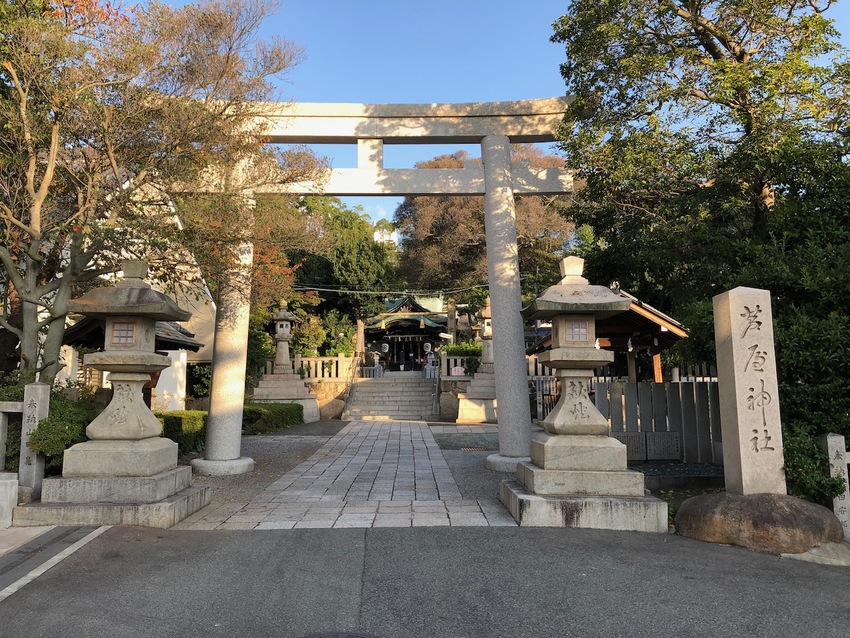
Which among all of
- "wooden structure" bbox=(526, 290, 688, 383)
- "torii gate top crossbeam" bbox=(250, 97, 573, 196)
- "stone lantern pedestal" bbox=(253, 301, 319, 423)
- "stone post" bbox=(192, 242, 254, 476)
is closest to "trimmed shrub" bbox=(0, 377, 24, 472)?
"stone post" bbox=(192, 242, 254, 476)

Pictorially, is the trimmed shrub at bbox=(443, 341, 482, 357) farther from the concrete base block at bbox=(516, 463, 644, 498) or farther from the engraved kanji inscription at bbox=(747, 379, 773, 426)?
the engraved kanji inscription at bbox=(747, 379, 773, 426)

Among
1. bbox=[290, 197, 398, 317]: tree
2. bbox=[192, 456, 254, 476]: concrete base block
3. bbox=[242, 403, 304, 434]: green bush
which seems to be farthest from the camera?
bbox=[290, 197, 398, 317]: tree

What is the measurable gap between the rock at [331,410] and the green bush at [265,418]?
3.85 m

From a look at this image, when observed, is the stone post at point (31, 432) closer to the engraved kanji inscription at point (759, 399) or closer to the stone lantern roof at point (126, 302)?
the stone lantern roof at point (126, 302)

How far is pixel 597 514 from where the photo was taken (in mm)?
5297

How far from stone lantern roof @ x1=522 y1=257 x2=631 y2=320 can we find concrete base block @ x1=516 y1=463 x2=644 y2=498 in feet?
5.61

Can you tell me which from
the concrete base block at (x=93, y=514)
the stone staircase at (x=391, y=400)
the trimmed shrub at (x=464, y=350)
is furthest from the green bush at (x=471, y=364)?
the concrete base block at (x=93, y=514)

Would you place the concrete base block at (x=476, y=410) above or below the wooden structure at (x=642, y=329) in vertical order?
below

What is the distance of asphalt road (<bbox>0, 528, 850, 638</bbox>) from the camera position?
3.27 meters

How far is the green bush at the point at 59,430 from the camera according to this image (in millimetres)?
5508

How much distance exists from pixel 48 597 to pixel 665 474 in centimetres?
720

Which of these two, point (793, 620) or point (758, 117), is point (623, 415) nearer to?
point (758, 117)

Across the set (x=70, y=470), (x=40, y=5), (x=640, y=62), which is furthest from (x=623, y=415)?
(x=40, y=5)

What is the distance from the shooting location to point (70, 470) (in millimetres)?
5438
